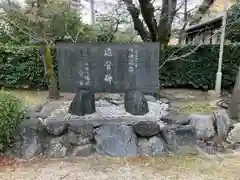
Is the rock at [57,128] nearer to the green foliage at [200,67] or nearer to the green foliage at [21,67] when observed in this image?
the green foliage at [21,67]

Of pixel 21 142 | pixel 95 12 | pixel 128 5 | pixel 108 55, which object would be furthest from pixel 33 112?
pixel 95 12

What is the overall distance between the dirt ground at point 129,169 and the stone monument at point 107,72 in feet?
2.79

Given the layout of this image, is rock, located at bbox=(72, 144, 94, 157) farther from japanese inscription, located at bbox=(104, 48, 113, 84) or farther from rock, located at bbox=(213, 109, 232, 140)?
rock, located at bbox=(213, 109, 232, 140)

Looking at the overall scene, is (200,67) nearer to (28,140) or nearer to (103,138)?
(103,138)

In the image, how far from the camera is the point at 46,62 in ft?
20.0

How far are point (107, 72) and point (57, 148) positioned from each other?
1.36 meters

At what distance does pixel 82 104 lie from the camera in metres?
4.48

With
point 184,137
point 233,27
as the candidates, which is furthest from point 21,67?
point 233,27

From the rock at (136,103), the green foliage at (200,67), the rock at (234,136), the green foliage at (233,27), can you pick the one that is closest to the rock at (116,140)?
the rock at (136,103)

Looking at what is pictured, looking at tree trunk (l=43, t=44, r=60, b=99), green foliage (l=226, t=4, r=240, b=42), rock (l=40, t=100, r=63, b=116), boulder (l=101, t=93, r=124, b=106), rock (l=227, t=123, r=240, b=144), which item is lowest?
rock (l=227, t=123, r=240, b=144)

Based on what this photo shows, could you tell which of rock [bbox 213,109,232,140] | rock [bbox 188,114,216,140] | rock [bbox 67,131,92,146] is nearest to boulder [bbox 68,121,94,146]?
rock [bbox 67,131,92,146]

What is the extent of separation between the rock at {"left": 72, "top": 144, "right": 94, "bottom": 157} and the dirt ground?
0.10m

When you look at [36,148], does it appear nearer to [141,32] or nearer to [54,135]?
[54,135]

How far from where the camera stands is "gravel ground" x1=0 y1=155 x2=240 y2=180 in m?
3.50
